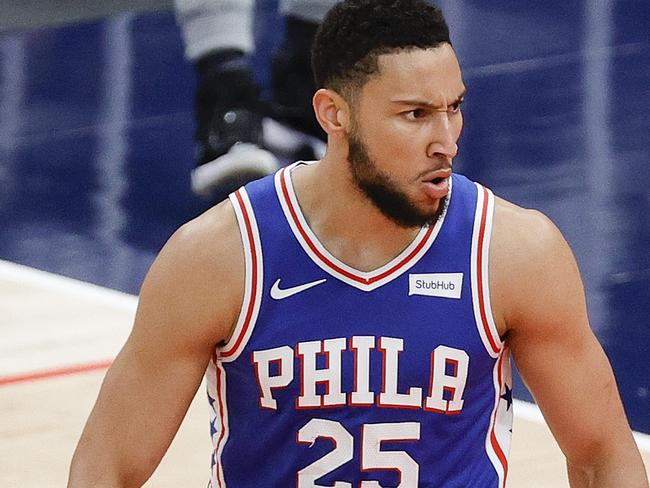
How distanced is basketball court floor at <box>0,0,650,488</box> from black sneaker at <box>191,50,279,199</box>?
0.50 meters

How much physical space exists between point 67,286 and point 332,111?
2.75m

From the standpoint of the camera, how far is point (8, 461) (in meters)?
3.67

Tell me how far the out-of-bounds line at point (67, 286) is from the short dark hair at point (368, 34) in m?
2.49

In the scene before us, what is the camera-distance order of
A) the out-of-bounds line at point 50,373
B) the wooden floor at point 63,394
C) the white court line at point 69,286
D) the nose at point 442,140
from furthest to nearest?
the white court line at point 69,286, the out-of-bounds line at point 50,373, the wooden floor at point 63,394, the nose at point 442,140

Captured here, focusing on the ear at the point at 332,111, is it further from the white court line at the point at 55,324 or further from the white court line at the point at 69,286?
the white court line at the point at 69,286

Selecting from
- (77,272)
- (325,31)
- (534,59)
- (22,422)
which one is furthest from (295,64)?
(534,59)

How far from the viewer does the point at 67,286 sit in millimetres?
4949

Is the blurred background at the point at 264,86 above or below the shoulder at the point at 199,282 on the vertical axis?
above

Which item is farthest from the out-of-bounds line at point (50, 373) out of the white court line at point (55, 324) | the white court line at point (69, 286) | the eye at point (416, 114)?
the eye at point (416, 114)

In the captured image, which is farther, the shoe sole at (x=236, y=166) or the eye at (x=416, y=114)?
the shoe sole at (x=236, y=166)

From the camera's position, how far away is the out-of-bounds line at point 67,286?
4777 mm

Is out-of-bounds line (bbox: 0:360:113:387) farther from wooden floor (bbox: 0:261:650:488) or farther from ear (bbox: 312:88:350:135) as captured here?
ear (bbox: 312:88:350:135)

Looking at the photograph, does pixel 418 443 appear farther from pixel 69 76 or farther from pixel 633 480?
pixel 69 76

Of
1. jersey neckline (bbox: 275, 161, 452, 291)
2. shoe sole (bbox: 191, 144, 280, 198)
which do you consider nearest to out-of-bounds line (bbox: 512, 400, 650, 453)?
shoe sole (bbox: 191, 144, 280, 198)
